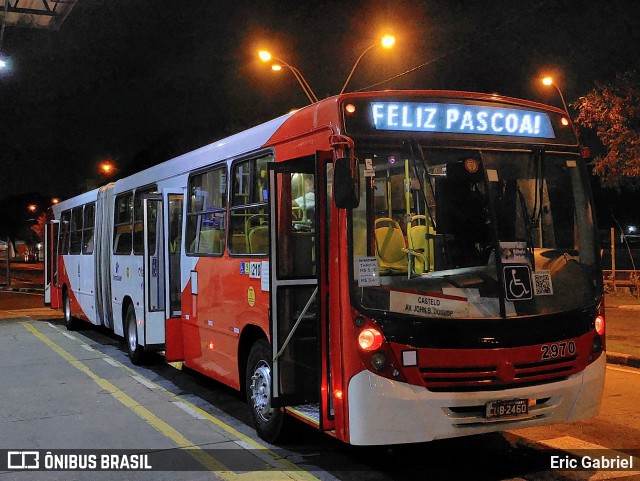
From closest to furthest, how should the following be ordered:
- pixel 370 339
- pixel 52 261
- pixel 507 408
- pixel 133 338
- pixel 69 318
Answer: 1. pixel 370 339
2. pixel 507 408
3. pixel 133 338
4. pixel 69 318
5. pixel 52 261

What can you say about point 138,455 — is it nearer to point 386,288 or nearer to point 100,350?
point 386,288

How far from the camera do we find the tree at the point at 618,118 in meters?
16.0

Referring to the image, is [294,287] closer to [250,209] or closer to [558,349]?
[250,209]

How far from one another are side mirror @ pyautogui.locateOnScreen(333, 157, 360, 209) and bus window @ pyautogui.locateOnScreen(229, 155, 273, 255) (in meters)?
1.56

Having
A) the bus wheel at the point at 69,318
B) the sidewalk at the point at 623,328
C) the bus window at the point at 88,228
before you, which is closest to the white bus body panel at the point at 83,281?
the bus window at the point at 88,228

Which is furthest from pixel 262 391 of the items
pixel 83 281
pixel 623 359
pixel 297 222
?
pixel 83 281

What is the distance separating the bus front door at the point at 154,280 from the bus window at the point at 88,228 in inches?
184

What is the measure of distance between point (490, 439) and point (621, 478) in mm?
1390

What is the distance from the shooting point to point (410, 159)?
5.38m

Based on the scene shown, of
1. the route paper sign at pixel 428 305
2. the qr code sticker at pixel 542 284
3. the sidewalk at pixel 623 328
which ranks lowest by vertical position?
the sidewalk at pixel 623 328

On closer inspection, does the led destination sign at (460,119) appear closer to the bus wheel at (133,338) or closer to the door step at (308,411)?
the door step at (308,411)

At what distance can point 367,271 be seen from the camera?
5.16 meters

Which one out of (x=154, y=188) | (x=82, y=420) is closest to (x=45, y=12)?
(x=154, y=188)

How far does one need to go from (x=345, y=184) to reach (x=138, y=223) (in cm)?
697
